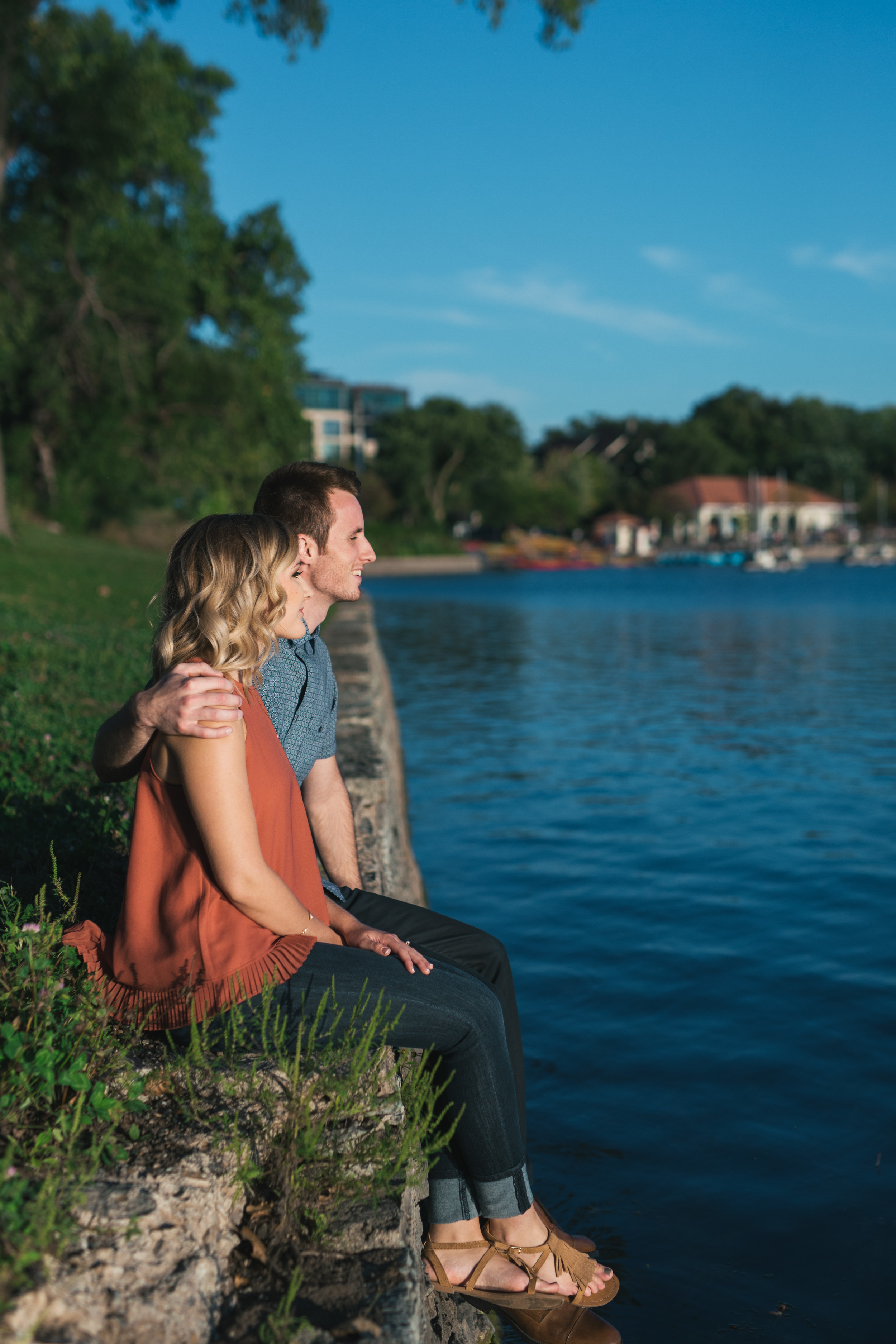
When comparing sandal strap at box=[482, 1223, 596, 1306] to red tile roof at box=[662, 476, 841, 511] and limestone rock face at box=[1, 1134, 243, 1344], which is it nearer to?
limestone rock face at box=[1, 1134, 243, 1344]

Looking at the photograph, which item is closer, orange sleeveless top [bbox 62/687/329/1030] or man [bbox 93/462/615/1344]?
orange sleeveless top [bbox 62/687/329/1030]

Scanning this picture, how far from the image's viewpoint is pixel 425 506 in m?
94.9

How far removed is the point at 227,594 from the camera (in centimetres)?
259

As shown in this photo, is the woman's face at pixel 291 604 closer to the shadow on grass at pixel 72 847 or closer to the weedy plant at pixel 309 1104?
the weedy plant at pixel 309 1104

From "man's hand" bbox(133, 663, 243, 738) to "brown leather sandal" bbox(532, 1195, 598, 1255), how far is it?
165 centimetres

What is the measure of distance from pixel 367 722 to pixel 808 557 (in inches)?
4440

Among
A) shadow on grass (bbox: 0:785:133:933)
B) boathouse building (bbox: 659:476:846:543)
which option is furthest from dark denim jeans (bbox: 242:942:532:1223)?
boathouse building (bbox: 659:476:846:543)

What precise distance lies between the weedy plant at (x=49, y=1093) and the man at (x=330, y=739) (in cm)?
53

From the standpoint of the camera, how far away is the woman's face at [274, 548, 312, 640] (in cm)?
268

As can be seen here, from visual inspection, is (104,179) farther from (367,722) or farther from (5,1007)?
(5,1007)

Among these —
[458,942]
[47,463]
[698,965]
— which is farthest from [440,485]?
[458,942]

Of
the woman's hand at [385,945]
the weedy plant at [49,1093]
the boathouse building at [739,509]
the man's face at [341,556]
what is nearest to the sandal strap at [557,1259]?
the woman's hand at [385,945]

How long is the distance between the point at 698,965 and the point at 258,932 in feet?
14.9

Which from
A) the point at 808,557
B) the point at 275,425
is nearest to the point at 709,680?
the point at 275,425
